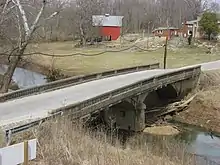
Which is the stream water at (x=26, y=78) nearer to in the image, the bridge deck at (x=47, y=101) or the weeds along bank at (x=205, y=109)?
the bridge deck at (x=47, y=101)

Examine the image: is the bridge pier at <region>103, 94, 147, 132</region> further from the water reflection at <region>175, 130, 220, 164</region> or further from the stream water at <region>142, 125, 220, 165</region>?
the water reflection at <region>175, 130, 220, 164</region>

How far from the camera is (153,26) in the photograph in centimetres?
10894

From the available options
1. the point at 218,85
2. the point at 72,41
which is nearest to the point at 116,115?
the point at 218,85

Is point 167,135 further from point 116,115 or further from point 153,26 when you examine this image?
point 153,26

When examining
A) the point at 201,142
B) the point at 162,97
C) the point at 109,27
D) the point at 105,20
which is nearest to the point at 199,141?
the point at 201,142

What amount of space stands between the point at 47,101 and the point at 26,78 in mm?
23461

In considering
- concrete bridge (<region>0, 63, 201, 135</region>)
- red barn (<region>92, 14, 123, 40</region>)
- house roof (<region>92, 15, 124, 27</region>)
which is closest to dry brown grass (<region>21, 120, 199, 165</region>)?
concrete bridge (<region>0, 63, 201, 135</region>)

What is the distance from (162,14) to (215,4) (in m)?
43.5

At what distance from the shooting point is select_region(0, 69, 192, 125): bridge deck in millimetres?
16922

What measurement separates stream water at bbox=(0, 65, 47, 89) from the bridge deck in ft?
38.9

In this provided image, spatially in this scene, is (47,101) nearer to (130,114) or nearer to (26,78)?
(130,114)

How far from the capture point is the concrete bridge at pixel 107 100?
56.9 feet

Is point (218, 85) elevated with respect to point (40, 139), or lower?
lower

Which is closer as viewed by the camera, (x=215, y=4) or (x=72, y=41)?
(x=72, y=41)
